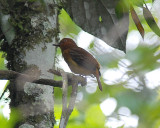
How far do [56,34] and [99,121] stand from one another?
0.62m

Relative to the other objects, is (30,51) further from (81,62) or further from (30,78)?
(81,62)

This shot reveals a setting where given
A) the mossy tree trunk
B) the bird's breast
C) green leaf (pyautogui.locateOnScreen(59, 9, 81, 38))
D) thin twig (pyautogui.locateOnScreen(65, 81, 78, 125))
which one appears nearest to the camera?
thin twig (pyautogui.locateOnScreen(65, 81, 78, 125))

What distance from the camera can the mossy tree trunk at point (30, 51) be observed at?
1.94m

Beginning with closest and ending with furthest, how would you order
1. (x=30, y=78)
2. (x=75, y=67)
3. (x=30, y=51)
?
(x=30, y=78) → (x=30, y=51) → (x=75, y=67)

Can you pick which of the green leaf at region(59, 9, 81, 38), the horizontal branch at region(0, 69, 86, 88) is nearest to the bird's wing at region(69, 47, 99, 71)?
the green leaf at region(59, 9, 81, 38)

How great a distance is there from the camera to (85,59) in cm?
364

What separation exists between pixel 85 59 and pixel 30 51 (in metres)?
1.61

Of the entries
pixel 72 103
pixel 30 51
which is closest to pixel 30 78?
pixel 72 103

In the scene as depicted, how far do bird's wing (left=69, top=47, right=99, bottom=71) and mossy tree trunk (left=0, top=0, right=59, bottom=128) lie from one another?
51.7 inches

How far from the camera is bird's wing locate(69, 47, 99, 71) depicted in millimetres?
3594

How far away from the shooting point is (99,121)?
211 centimetres

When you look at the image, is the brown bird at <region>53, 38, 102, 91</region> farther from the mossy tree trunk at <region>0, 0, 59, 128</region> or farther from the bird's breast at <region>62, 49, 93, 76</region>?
the mossy tree trunk at <region>0, 0, 59, 128</region>

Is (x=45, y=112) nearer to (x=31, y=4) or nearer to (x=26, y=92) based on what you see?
(x=26, y=92)

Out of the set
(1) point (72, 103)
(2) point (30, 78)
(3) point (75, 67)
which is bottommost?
(3) point (75, 67)
